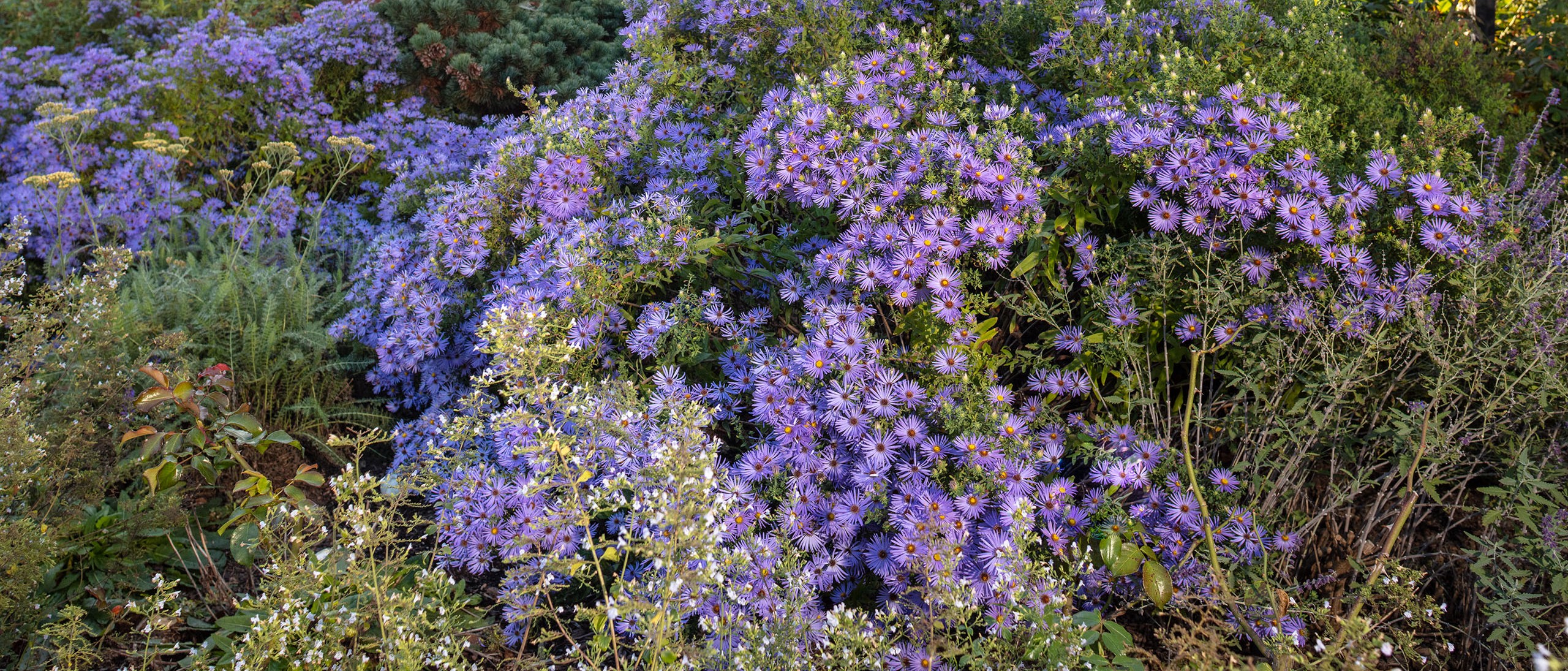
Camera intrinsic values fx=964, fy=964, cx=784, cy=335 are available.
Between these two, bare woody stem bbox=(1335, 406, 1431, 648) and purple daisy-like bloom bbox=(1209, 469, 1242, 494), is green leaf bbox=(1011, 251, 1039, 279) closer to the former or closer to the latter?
purple daisy-like bloom bbox=(1209, 469, 1242, 494)

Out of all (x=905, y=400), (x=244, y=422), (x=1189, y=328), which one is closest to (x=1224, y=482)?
(x=1189, y=328)

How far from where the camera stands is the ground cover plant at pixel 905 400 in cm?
198

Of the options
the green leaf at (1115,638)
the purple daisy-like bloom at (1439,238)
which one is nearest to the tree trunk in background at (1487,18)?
the purple daisy-like bloom at (1439,238)

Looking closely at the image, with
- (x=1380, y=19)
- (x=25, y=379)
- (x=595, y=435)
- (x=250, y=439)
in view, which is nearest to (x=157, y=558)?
(x=250, y=439)

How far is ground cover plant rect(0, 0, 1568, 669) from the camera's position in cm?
198

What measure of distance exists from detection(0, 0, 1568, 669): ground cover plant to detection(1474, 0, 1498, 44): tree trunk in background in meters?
2.11

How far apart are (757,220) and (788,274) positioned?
494mm

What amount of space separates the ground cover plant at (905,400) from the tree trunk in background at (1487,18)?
6.91 ft

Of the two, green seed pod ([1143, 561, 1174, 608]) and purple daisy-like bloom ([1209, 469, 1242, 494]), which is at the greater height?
purple daisy-like bloom ([1209, 469, 1242, 494])

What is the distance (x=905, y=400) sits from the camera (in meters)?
2.19

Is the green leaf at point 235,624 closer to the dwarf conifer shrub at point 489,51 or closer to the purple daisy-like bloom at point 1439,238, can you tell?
the purple daisy-like bloom at point 1439,238

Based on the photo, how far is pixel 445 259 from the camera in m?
3.12

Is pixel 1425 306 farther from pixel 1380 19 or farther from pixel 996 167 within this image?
pixel 1380 19

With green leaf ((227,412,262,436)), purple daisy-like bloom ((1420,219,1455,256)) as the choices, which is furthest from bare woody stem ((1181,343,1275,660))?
green leaf ((227,412,262,436))
